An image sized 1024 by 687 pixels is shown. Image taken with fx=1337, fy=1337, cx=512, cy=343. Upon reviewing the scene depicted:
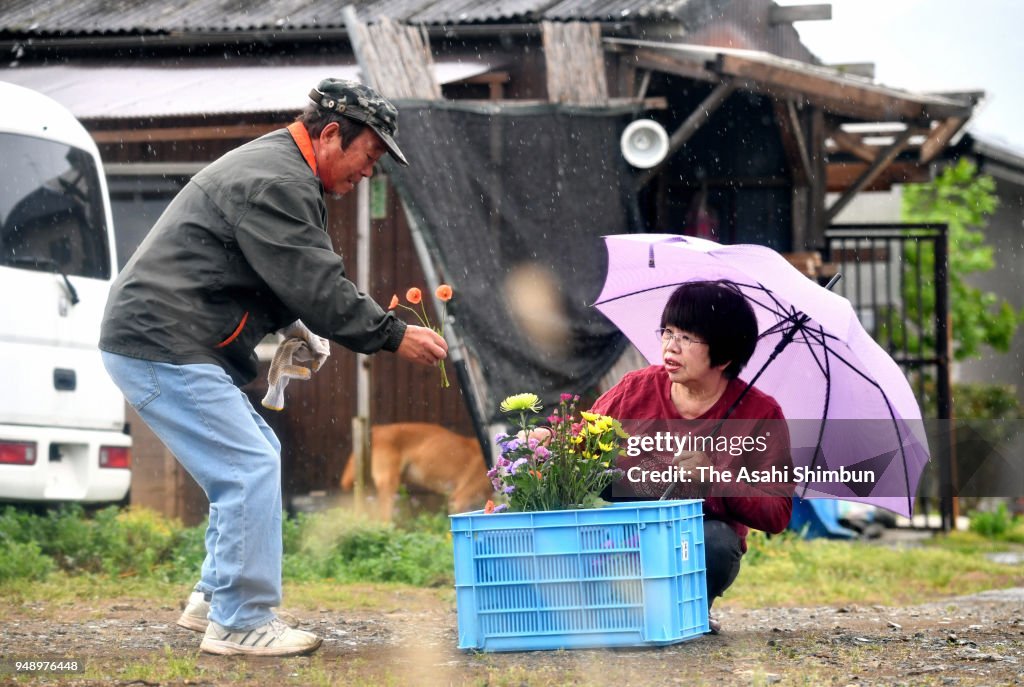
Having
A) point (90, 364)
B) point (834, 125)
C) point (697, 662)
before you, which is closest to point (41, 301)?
point (90, 364)

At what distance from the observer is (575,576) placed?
4574 millimetres

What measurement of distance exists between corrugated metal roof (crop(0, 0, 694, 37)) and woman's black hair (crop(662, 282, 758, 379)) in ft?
17.5

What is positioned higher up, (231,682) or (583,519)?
(583,519)

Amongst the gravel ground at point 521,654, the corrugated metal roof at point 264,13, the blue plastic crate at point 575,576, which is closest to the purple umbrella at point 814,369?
the gravel ground at point 521,654

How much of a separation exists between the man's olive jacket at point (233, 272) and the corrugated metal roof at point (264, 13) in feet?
20.0

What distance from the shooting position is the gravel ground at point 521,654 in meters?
4.34

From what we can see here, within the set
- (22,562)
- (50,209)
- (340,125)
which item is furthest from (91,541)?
(340,125)

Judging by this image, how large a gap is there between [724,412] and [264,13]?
309 inches

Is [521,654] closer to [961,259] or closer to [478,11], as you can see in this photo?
[478,11]

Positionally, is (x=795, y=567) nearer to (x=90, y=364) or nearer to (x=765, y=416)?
(x=765, y=416)

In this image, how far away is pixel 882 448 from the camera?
17.5ft

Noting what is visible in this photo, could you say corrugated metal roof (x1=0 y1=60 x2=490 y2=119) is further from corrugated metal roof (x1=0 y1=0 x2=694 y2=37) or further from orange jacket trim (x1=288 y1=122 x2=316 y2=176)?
orange jacket trim (x1=288 y1=122 x2=316 y2=176)

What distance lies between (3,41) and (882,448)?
9486 millimetres

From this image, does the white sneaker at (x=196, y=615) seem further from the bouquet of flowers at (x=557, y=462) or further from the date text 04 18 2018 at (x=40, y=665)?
the bouquet of flowers at (x=557, y=462)
